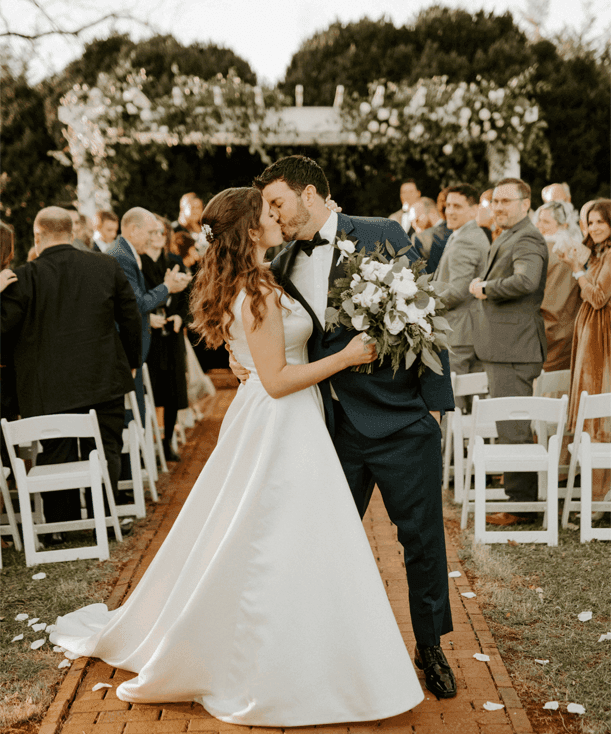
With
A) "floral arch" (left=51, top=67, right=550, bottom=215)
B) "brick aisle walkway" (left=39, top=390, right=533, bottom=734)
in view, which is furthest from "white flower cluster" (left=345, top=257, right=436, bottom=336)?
"floral arch" (left=51, top=67, right=550, bottom=215)

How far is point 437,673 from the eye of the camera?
334cm

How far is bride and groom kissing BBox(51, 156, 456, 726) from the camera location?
120 inches

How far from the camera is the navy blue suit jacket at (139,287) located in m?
6.38

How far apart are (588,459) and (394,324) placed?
2582 millimetres

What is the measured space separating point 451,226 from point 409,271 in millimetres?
4188

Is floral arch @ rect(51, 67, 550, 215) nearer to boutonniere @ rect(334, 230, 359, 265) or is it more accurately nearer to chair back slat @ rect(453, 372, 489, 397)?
chair back slat @ rect(453, 372, 489, 397)

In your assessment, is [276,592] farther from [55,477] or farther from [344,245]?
[55,477]

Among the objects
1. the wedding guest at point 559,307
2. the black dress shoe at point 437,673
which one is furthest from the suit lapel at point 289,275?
the wedding guest at point 559,307

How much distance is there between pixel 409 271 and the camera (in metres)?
3.10

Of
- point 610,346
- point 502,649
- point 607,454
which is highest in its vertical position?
point 610,346

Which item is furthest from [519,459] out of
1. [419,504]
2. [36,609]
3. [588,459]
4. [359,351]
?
[36,609]

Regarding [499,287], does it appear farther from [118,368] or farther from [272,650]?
[272,650]

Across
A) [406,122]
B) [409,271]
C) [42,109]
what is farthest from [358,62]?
[409,271]

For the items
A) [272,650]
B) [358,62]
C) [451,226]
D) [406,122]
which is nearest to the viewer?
[272,650]
